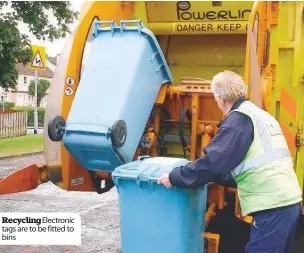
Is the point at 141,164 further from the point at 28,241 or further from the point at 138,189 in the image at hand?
the point at 28,241

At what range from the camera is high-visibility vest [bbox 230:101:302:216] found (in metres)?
2.64

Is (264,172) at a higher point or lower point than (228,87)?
lower

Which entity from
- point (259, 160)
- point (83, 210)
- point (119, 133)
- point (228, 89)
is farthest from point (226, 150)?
point (83, 210)

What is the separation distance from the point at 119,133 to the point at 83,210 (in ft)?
9.03

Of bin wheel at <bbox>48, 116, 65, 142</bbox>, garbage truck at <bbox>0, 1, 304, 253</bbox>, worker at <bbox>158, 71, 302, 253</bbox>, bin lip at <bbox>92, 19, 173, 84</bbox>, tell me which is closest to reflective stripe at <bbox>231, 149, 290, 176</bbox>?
worker at <bbox>158, 71, 302, 253</bbox>

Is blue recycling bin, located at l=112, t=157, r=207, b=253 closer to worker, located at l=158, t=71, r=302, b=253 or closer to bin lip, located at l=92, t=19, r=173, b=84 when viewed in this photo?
worker, located at l=158, t=71, r=302, b=253

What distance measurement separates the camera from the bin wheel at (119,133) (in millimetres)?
3445

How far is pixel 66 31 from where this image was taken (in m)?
15.3

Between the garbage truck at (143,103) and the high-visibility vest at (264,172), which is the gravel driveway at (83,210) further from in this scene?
the high-visibility vest at (264,172)

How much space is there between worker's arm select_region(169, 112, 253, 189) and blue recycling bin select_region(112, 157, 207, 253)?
0.89 ft

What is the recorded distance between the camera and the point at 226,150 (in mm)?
2604

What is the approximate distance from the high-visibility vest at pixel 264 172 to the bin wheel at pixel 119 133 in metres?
0.99

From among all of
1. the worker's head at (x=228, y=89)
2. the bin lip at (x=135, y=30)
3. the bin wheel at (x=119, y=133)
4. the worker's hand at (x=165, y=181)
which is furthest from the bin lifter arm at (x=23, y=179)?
the worker's head at (x=228, y=89)

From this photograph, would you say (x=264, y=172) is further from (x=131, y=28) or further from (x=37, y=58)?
(x=37, y=58)
